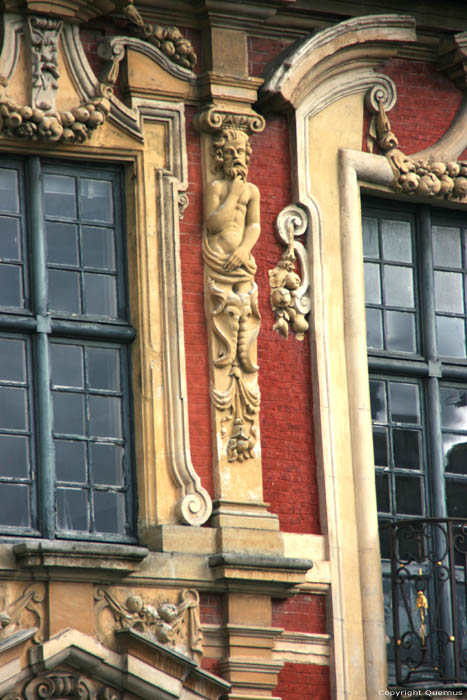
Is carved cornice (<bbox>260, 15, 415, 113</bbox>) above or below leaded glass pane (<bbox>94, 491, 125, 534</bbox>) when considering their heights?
above

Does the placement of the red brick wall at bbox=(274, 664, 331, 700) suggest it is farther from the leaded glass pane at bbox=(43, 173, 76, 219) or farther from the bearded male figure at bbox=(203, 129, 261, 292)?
the leaded glass pane at bbox=(43, 173, 76, 219)

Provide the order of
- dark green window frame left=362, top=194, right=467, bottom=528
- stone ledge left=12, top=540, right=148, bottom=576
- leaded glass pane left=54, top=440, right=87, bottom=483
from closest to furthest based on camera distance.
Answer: stone ledge left=12, top=540, right=148, bottom=576, leaded glass pane left=54, top=440, right=87, bottom=483, dark green window frame left=362, top=194, right=467, bottom=528

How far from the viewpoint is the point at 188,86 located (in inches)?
622

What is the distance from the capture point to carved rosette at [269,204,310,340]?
15.7 metres

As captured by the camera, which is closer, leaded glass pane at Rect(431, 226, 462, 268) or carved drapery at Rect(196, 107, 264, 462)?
carved drapery at Rect(196, 107, 264, 462)

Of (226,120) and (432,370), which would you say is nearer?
(226,120)

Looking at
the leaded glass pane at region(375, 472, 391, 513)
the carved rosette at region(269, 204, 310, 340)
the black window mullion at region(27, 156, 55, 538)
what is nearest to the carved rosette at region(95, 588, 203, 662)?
the black window mullion at region(27, 156, 55, 538)

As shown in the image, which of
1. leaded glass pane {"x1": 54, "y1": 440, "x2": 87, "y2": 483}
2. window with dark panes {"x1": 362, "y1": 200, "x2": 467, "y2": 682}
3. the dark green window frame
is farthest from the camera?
the dark green window frame

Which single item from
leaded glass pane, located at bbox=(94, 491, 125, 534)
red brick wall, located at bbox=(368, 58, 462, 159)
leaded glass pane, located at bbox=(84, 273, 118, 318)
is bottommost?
leaded glass pane, located at bbox=(94, 491, 125, 534)

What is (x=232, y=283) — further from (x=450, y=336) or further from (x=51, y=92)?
(x=450, y=336)

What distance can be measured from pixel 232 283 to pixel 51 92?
1752 mm

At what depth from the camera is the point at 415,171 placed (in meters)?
16.4

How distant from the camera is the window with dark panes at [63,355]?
48.4ft

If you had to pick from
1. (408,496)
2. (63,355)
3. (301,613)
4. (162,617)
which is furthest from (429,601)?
(63,355)
